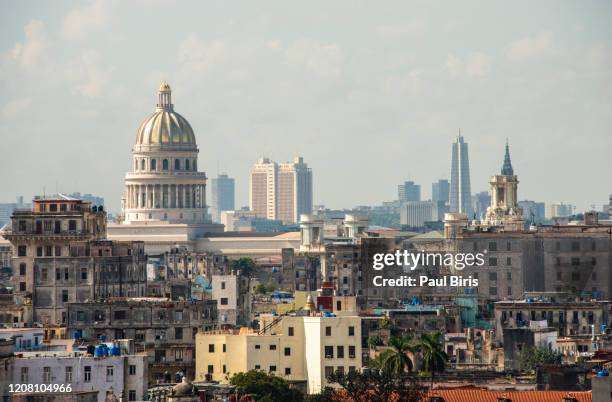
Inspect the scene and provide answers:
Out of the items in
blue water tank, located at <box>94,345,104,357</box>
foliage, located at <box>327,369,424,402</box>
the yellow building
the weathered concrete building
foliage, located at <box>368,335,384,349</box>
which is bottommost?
foliage, located at <box>327,369,424,402</box>

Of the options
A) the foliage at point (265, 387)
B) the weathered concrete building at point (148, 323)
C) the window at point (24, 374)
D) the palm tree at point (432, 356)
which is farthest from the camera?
the weathered concrete building at point (148, 323)

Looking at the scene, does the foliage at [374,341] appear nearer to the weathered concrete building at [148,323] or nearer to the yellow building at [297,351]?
the weathered concrete building at [148,323]

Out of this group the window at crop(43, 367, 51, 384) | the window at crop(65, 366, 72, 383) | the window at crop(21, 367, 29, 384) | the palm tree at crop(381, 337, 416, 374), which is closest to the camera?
the window at crop(21, 367, 29, 384)

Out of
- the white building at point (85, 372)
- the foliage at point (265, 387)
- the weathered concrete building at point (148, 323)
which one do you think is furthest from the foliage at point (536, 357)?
the white building at point (85, 372)

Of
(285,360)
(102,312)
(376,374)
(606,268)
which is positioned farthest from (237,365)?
(606,268)

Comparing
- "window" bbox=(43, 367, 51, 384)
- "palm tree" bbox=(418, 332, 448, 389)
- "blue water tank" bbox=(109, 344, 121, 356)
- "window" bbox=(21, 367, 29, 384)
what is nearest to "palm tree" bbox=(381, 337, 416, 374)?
"palm tree" bbox=(418, 332, 448, 389)

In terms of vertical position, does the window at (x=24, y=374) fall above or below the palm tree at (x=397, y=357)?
below

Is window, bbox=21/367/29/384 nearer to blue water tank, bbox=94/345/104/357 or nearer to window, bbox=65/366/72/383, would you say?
window, bbox=65/366/72/383
